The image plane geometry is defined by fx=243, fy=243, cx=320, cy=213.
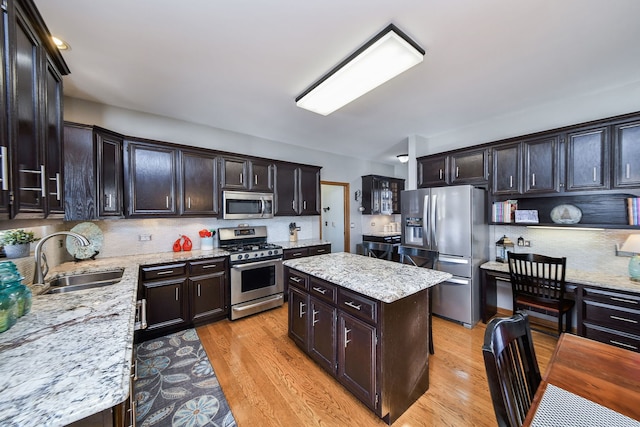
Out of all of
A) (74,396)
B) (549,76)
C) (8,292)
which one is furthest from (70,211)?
(549,76)

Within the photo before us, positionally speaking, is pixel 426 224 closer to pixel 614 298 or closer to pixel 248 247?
pixel 614 298

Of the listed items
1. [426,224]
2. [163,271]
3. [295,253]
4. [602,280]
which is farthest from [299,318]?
[602,280]

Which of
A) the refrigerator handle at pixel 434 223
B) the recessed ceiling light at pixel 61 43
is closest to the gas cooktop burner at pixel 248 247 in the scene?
the refrigerator handle at pixel 434 223

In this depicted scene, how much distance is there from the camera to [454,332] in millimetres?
2959

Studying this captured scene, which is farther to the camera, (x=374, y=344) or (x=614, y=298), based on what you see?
(x=614, y=298)

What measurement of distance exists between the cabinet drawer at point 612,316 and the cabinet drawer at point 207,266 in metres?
4.01

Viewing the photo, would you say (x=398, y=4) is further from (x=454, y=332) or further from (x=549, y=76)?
(x=454, y=332)

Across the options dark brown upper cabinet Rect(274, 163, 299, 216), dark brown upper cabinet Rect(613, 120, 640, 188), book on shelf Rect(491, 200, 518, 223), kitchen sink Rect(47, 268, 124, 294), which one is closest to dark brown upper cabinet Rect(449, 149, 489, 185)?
book on shelf Rect(491, 200, 518, 223)

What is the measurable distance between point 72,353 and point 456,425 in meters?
2.24

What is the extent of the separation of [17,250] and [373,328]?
8.50 feet

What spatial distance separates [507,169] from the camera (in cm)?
311

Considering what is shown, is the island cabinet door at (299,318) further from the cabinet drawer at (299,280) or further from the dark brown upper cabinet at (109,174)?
the dark brown upper cabinet at (109,174)

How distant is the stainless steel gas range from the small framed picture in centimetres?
327

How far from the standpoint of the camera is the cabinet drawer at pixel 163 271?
8.89ft
